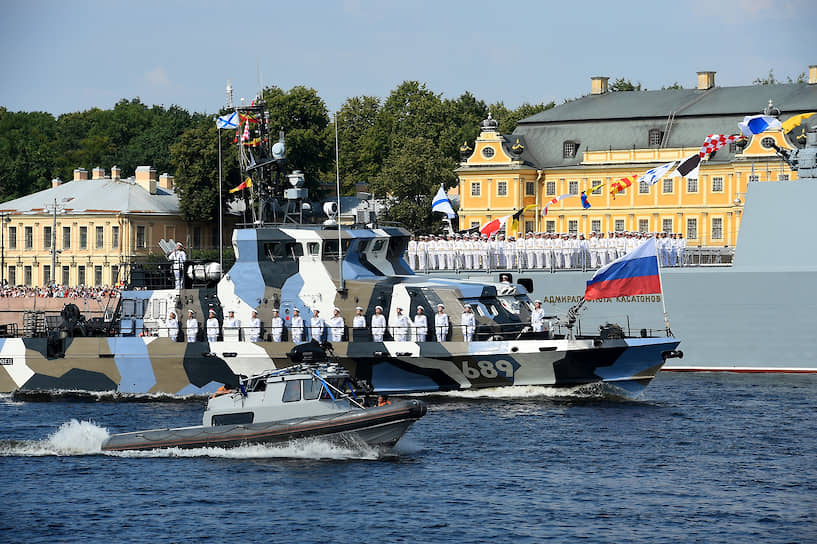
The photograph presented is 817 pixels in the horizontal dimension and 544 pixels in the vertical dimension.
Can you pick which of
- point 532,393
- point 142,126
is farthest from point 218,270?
point 142,126

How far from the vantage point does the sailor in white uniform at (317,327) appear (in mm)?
31109

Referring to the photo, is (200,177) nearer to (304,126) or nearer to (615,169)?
(304,126)

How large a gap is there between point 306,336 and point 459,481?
31.8 ft

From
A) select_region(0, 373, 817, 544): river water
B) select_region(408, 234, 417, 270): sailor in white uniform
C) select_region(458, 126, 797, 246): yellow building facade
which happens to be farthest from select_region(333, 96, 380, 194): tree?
select_region(0, 373, 817, 544): river water

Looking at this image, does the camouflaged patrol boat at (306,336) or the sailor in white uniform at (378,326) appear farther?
the sailor in white uniform at (378,326)

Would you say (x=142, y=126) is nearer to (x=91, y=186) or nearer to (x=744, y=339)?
(x=91, y=186)

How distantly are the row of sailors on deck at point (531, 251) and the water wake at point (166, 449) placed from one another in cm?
2072

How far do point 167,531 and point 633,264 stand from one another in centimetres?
1472

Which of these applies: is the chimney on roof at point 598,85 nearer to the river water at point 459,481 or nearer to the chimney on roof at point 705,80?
the chimney on roof at point 705,80

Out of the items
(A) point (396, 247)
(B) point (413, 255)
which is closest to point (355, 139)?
(B) point (413, 255)

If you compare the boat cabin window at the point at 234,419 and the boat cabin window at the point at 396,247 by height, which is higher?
the boat cabin window at the point at 396,247

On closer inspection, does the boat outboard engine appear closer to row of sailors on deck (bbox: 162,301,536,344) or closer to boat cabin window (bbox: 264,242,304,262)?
row of sailors on deck (bbox: 162,301,536,344)

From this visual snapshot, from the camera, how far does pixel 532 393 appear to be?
101 ft

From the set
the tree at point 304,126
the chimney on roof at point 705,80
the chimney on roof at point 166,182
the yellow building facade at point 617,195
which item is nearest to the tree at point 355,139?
the tree at point 304,126
